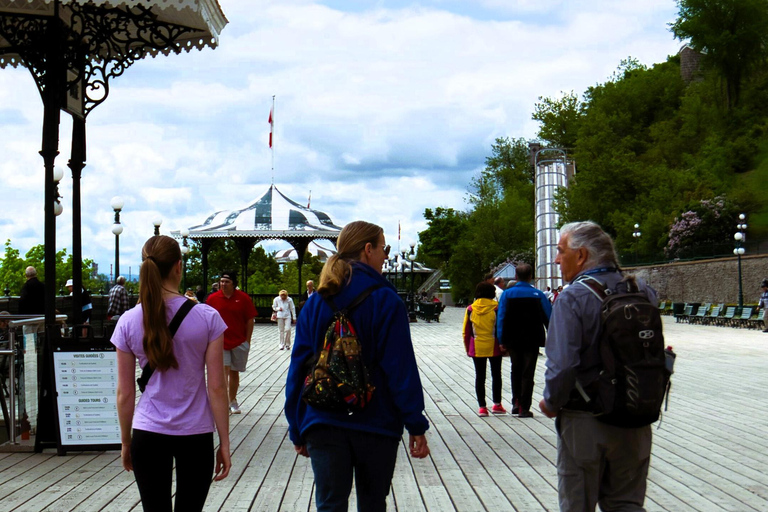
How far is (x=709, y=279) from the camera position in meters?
50.1

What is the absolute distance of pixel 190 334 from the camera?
11.7 ft

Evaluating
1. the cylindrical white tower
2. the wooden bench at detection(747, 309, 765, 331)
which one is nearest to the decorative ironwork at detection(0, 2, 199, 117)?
the wooden bench at detection(747, 309, 765, 331)

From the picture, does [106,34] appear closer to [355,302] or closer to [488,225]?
[355,302]

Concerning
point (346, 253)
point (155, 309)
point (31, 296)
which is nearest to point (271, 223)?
point (31, 296)

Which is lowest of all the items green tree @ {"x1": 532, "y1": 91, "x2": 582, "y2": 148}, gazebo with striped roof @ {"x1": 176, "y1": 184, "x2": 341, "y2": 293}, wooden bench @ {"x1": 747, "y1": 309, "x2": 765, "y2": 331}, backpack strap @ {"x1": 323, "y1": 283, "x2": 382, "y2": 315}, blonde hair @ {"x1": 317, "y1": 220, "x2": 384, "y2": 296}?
wooden bench @ {"x1": 747, "y1": 309, "x2": 765, "y2": 331}

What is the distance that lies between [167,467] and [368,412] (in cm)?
83

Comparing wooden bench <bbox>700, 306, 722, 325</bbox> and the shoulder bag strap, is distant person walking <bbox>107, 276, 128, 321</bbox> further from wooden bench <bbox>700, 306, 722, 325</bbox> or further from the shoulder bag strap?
wooden bench <bbox>700, 306, 722, 325</bbox>

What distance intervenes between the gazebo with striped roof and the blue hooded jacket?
106ft

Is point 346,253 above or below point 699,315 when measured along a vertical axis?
above

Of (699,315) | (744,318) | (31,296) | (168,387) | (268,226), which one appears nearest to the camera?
(168,387)

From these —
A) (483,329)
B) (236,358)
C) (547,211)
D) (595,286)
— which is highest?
(547,211)

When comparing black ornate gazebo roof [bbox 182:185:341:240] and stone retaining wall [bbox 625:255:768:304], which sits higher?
black ornate gazebo roof [bbox 182:185:341:240]

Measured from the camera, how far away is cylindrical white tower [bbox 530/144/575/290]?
66062 mm

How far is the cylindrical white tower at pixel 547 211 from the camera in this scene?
2601 inches
